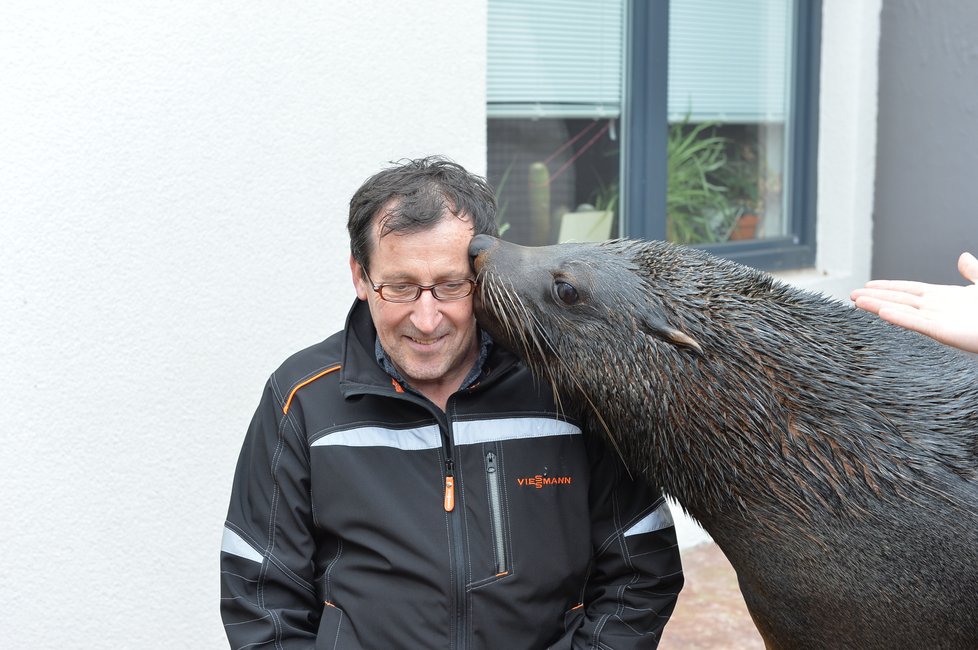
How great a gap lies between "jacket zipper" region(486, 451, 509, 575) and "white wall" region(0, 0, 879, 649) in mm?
1505

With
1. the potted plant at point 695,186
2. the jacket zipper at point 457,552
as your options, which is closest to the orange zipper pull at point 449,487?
the jacket zipper at point 457,552

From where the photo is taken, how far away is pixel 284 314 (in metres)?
3.87

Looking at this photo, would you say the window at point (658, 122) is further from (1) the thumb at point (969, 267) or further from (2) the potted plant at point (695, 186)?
(1) the thumb at point (969, 267)

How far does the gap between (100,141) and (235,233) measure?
53cm

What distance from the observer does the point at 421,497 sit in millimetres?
2490

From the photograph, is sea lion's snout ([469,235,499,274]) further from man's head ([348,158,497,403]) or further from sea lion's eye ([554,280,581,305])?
sea lion's eye ([554,280,581,305])

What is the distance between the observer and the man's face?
2473 mm

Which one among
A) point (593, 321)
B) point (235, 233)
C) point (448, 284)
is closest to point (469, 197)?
point (448, 284)

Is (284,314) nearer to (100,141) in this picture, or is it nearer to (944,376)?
(100,141)

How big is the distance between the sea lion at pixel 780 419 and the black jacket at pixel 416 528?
0.17 meters

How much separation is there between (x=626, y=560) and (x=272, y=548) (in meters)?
0.81

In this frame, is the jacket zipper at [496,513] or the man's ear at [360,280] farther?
the man's ear at [360,280]

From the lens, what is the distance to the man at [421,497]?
246 centimetres

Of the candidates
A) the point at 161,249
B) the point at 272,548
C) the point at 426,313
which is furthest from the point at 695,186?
the point at 272,548
